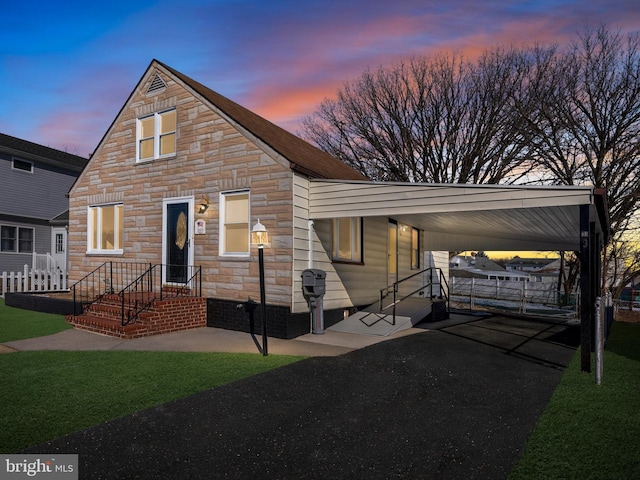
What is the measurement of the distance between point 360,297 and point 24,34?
38.2 ft

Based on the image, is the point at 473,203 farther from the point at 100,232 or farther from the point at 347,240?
the point at 100,232

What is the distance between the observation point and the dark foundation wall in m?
9.27

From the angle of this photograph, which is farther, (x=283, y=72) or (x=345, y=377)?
(x=283, y=72)

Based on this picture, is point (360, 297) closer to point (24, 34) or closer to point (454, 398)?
point (454, 398)

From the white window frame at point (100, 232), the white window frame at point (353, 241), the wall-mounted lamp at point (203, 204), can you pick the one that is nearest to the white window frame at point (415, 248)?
the white window frame at point (353, 241)

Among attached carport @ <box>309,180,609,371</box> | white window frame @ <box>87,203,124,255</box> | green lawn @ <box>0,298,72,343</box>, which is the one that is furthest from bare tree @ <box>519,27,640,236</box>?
green lawn @ <box>0,298,72,343</box>

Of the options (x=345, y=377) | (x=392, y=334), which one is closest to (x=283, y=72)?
(x=392, y=334)

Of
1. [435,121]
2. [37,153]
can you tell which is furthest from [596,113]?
[37,153]

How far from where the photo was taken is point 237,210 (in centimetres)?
1052

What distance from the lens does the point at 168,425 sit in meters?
4.29

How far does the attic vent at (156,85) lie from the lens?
12070 millimetres

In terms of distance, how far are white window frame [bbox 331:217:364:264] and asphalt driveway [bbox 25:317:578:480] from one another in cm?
449

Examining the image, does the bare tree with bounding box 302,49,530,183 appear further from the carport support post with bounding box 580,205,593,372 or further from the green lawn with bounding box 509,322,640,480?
the green lawn with bounding box 509,322,640,480

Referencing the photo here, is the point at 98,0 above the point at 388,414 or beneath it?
→ above
